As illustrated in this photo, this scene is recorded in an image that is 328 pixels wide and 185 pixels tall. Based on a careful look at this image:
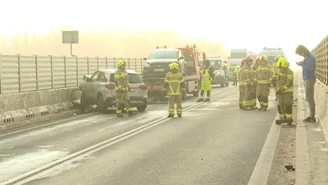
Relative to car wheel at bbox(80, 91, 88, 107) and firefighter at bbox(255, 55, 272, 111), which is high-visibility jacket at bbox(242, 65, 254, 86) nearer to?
firefighter at bbox(255, 55, 272, 111)

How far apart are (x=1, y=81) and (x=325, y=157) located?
39.0 ft

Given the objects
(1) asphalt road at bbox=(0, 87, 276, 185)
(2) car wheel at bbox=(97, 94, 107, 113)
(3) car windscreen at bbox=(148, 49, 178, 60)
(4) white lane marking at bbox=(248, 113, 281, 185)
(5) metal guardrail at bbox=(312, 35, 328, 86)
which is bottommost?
(1) asphalt road at bbox=(0, 87, 276, 185)

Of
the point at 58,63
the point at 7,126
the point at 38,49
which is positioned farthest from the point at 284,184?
the point at 38,49

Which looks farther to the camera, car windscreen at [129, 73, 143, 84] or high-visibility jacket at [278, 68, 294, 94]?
car windscreen at [129, 73, 143, 84]

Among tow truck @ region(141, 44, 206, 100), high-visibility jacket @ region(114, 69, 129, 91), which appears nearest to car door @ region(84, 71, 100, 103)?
high-visibility jacket @ region(114, 69, 129, 91)

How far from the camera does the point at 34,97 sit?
19.8m

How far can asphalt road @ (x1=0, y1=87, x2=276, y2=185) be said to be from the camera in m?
8.46

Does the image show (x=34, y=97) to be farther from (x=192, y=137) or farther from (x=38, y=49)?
(x=38, y=49)

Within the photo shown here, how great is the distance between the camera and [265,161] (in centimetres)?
962

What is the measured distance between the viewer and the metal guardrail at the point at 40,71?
63.2 ft

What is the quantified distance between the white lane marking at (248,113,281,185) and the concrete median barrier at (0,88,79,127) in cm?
785

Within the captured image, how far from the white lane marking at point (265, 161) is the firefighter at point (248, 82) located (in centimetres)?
735

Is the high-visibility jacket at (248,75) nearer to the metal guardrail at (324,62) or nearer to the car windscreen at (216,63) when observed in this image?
the metal guardrail at (324,62)

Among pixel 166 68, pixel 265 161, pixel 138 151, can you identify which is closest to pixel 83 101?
pixel 166 68
